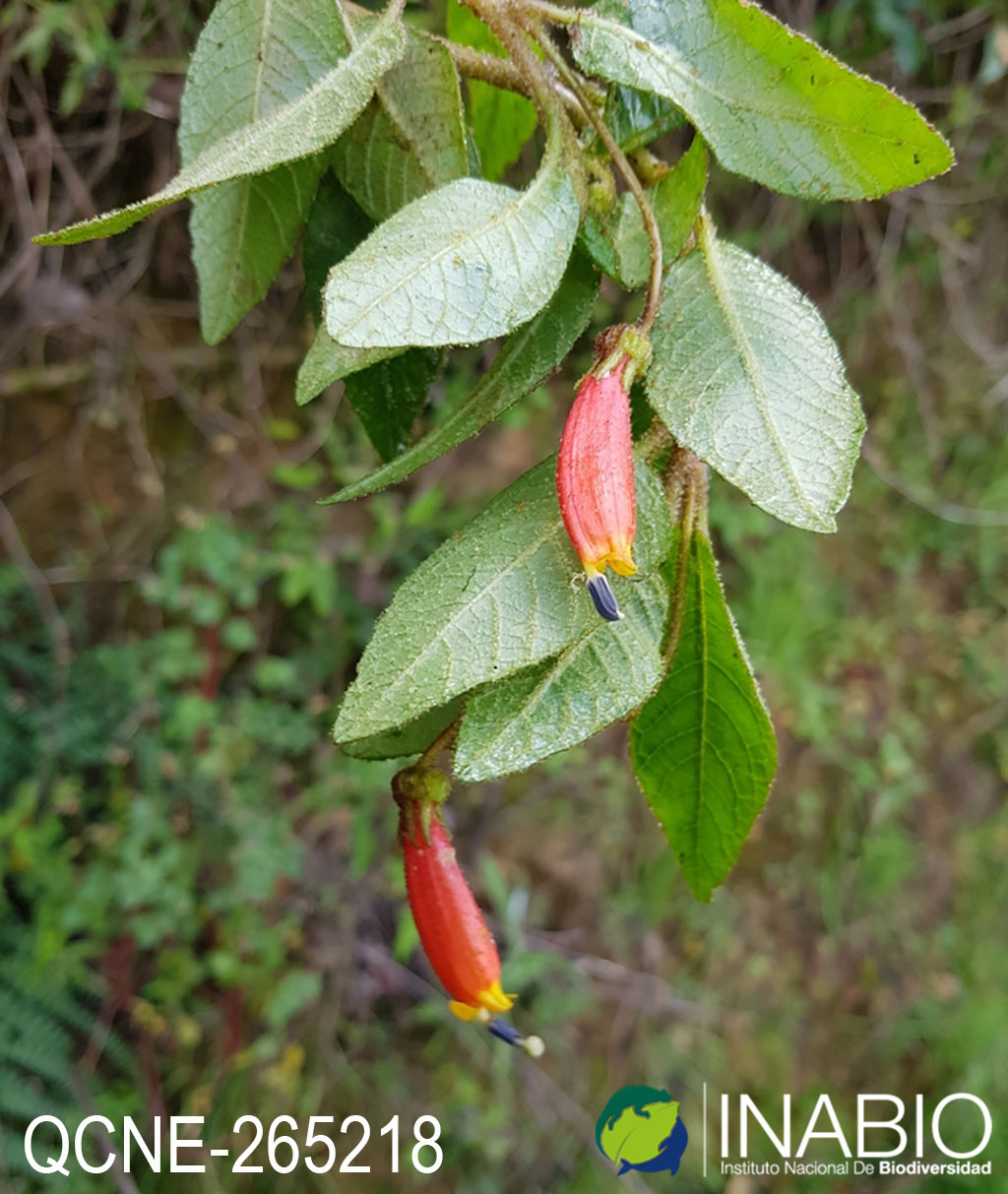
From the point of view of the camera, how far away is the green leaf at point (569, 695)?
13.9 inches

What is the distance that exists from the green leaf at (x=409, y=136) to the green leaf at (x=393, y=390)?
8cm

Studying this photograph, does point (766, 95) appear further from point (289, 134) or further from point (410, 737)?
point (410, 737)

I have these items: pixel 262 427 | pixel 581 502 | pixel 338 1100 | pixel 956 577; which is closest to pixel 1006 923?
pixel 956 577

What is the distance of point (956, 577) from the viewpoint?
2.36m

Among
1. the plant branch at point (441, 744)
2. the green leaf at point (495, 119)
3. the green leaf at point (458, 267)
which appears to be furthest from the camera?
the green leaf at point (495, 119)

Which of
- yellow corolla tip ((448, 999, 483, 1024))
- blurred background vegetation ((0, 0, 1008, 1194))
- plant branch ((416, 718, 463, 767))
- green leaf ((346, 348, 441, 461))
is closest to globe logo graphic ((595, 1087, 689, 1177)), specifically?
blurred background vegetation ((0, 0, 1008, 1194))

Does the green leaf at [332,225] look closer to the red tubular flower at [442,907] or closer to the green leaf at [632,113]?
the green leaf at [632,113]

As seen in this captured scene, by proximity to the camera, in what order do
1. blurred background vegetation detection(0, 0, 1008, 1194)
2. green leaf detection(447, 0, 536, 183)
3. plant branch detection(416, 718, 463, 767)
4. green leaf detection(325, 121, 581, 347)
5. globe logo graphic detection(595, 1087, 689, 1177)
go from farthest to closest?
blurred background vegetation detection(0, 0, 1008, 1194)
globe logo graphic detection(595, 1087, 689, 1177)
green leaf detection(447, 0, 536, 183)
plant branch detection(416, 718, 463, 767)
green leaf detection(325, 121, 581, 347)

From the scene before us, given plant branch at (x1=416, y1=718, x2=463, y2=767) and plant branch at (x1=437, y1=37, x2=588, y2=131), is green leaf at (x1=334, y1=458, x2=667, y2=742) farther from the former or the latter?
plant branch at (x1=437, y1=37, x2=588, y2=131)

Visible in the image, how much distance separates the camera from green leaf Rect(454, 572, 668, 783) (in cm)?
35

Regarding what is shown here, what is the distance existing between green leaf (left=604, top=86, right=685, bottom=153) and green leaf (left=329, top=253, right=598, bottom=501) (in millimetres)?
63

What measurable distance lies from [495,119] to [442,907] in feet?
1.56

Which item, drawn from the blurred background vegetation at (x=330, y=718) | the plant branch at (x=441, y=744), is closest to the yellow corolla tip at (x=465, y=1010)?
the plant branch at (x=441, y=744)

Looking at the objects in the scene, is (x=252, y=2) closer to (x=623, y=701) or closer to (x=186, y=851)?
(x=623, y=701)
